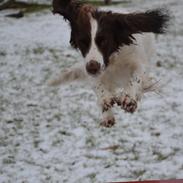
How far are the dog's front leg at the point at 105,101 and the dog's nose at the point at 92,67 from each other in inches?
22.6

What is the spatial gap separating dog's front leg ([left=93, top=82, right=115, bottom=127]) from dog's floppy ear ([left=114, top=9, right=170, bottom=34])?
536 mm

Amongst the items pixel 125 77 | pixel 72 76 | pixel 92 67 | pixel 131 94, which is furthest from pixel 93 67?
pixel 72 76

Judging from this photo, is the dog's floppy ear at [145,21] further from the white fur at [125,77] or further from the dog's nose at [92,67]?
the dog's nose at [92,67]

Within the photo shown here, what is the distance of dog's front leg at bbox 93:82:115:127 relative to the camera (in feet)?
13.1

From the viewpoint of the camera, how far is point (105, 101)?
13.1ft

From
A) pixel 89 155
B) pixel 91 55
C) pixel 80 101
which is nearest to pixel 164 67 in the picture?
pixel 80 101

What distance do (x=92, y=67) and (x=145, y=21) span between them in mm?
558

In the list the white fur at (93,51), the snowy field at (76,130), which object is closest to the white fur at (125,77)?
the white fur at (93,51)

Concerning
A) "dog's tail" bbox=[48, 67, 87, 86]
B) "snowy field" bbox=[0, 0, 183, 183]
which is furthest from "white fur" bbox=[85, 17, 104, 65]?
"snowy field" bbox=[0, 0, 183, 183]

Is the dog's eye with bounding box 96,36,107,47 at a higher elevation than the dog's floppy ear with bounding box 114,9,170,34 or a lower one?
lower

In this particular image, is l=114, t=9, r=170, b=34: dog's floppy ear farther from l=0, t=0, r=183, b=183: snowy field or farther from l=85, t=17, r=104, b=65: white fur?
l=0, t=0, r=183, b=183: snowy field

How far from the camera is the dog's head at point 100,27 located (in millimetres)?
3559

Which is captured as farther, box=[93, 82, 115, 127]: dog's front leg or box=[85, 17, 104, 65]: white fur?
box=[93, 82, 115, 127]: dog's front leg

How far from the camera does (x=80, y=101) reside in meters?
9.64
